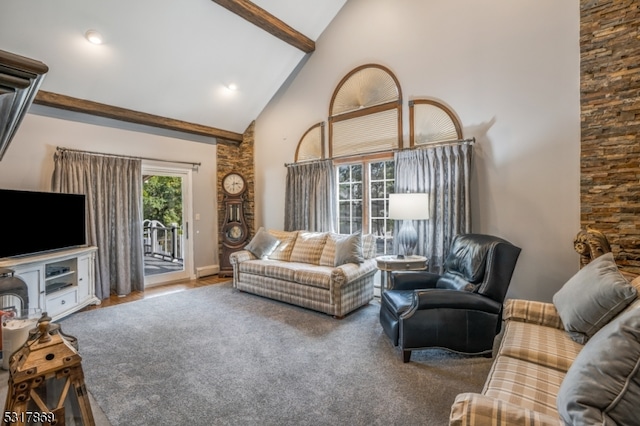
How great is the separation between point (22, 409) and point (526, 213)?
153 inches

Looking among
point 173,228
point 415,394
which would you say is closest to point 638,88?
point 415,394

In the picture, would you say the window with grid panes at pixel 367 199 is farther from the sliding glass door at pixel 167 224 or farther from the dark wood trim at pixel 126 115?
the sliding glass door at pixel 167 224

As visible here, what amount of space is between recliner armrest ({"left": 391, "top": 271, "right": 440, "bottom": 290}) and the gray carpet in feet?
1.76

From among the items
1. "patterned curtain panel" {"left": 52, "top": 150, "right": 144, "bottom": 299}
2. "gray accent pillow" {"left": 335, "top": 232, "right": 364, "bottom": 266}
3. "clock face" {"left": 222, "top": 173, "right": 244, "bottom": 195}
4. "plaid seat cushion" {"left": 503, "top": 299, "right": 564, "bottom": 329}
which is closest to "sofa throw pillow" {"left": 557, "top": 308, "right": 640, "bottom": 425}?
"plaid seat cushion" {"left": 503, "top": 299, "right": 564, "bottom": 329}

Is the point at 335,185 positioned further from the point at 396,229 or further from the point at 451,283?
the point at 451,283

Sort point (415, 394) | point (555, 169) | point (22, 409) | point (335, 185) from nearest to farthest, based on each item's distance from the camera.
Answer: point (22, 409) → point (415, 394) → point (555, 169) → point (335, 185)

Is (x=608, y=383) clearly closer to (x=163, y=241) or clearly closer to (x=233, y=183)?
(x=233, y=183)

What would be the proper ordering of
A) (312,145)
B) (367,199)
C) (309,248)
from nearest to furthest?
(309,248)
(367,199)
(312,145)

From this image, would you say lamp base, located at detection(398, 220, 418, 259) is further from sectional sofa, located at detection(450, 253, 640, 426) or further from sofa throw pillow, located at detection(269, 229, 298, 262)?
sofa throw pillow, located at detection(269, 229, 298, 262)

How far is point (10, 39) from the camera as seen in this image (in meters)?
3.25

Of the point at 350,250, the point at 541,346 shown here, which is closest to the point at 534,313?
the point at 541,346

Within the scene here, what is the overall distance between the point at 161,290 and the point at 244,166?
9.07 feet

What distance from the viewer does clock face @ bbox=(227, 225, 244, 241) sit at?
5.49 meters

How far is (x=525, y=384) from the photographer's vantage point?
1.42 m
